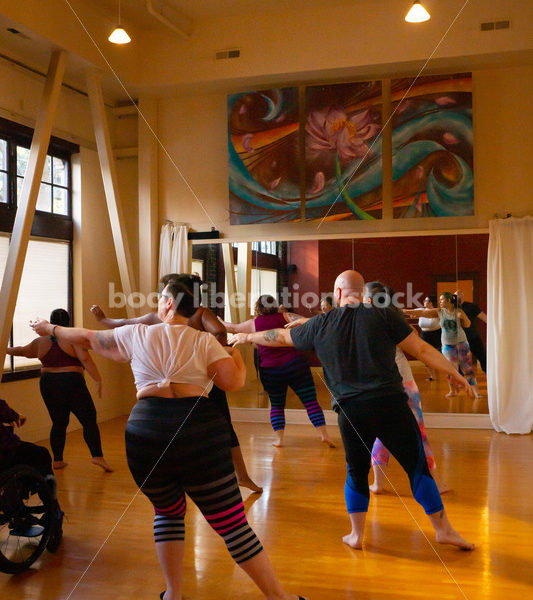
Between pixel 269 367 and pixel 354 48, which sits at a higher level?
pixel 354 48

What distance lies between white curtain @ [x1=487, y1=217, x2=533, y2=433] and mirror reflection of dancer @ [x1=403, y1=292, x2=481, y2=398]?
0.21 m

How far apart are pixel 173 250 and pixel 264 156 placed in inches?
60.6

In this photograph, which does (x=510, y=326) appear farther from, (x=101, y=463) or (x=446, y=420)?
(x=101, y=463)

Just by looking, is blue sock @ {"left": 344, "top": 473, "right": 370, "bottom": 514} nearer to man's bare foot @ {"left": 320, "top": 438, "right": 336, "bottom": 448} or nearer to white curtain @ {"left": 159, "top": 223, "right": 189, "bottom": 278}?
man's bare foot @ {"left": 320, "top": 438, "right": 336, "bottom": 448}

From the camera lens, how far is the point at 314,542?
140 inches

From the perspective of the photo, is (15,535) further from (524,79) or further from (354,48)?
(524,79)

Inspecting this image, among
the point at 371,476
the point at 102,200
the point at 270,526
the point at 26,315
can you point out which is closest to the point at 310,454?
the point at 371,476

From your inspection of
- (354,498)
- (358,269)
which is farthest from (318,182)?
(354,498)

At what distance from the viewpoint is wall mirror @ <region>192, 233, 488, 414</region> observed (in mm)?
6742

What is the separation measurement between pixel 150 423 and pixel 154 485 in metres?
0.26

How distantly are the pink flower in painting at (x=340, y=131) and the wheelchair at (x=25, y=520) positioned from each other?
4.88m

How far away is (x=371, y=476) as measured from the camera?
16.1 feet

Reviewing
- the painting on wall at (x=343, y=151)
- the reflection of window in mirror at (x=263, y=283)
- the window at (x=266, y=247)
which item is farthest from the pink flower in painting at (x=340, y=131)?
the reflection of window in mirror at (x=263, y=283)

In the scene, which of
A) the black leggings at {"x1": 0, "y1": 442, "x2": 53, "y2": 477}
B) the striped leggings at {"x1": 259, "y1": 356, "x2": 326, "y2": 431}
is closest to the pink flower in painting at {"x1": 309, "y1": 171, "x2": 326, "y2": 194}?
the striped leggings at {"x1": 259, "y1": 356, "x2": 326, "y2": 431}
